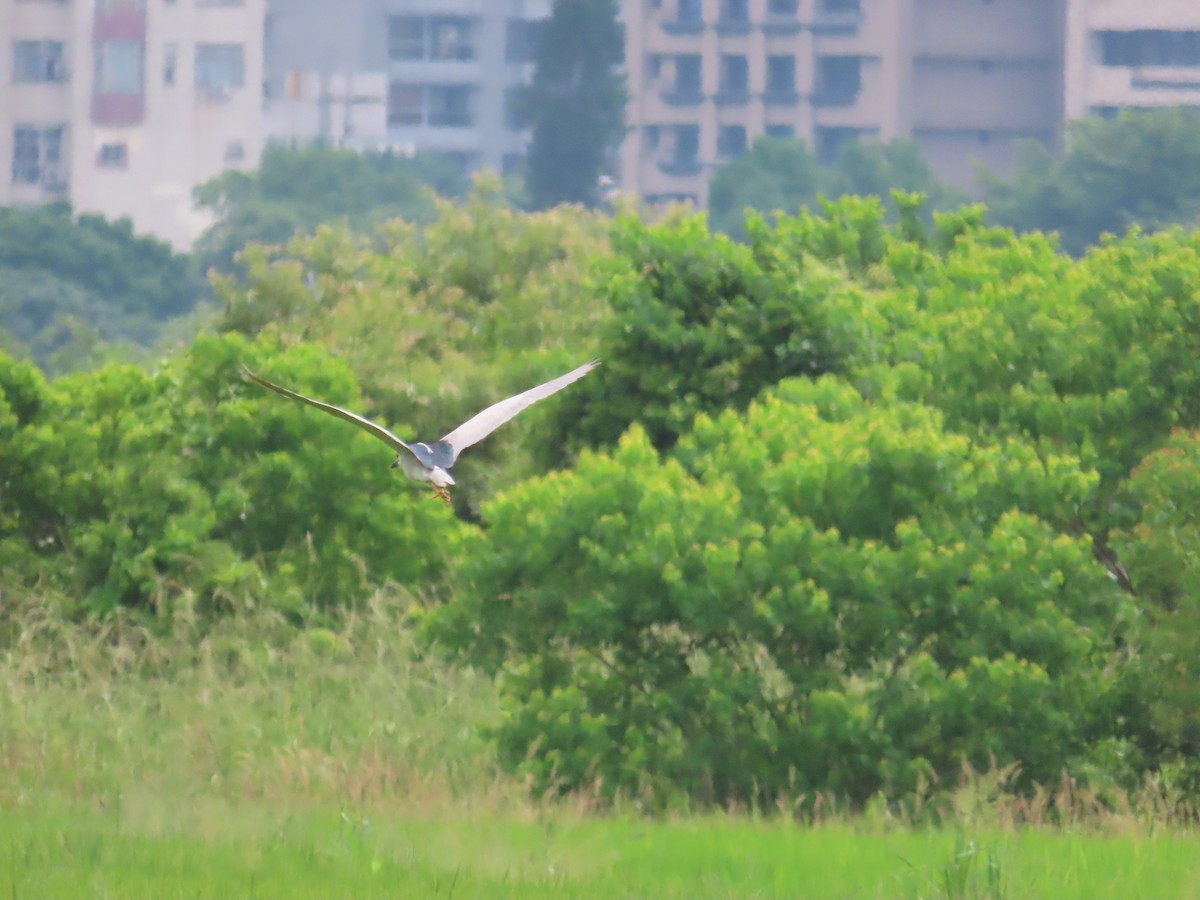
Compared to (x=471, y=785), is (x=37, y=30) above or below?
above

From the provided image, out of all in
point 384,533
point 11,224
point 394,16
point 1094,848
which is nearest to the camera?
point 1094,848

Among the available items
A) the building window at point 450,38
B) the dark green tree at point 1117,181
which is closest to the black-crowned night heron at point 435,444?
the dark green tree at point 1117,181

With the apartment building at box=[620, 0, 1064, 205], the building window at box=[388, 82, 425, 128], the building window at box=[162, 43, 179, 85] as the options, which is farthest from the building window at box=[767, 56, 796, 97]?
the building window at box=[162, 43, 179, 85]

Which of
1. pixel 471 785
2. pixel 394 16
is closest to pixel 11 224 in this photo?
pixel 394 16

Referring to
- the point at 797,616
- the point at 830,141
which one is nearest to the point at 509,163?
the point at 830,141

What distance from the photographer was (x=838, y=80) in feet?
372

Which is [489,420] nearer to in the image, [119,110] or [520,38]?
[119,110]

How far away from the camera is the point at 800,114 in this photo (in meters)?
114

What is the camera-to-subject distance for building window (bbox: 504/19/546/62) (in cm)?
12106

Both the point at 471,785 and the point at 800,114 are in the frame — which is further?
the point at 800,114

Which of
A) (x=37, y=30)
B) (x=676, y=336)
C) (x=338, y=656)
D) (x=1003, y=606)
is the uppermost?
(x=37, y=30)

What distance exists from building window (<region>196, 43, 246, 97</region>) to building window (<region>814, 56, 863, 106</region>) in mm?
31354

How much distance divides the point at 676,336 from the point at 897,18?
98666 mm

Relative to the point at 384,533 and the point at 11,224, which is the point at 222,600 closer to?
the point at 384,533
